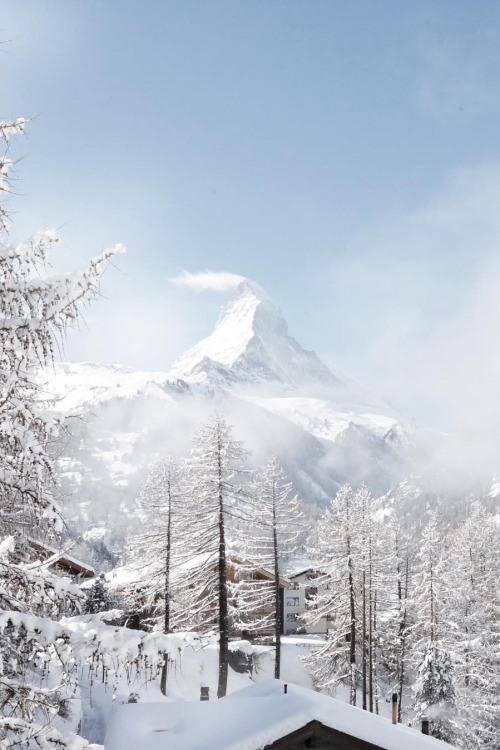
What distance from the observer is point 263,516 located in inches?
1168

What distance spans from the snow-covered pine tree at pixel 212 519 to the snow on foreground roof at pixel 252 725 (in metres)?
10.8

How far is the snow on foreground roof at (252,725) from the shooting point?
27.1 ft

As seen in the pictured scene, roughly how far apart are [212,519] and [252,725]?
13314 millimetres

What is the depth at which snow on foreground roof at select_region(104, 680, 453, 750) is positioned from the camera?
8.26m

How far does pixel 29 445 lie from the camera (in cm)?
500

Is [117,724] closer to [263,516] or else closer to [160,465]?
[160,465]

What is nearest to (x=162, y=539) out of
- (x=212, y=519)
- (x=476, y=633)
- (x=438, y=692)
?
(x=212, y=519)

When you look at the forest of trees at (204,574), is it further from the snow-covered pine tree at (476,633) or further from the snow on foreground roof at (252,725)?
the snow on foreground roof at (252,725)

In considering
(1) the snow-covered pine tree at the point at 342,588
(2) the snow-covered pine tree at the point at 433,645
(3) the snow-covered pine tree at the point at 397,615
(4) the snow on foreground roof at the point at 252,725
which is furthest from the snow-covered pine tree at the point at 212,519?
(3) the snow-covered pine tree at the point at 397,615

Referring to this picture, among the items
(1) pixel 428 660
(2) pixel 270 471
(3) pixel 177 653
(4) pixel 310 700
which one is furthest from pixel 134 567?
(3) pixel 177 653

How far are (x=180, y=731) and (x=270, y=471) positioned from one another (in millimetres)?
21256

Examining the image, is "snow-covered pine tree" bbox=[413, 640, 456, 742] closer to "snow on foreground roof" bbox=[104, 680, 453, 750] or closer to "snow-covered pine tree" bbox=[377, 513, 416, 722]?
"snow-covered pine tree" bbox=[377, 513, 416, 722]

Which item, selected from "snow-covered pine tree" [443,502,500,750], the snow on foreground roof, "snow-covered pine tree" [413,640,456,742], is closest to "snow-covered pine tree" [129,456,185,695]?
the snow on foreground roof

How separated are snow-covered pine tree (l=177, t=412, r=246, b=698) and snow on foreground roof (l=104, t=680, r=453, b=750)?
35.5 ft
